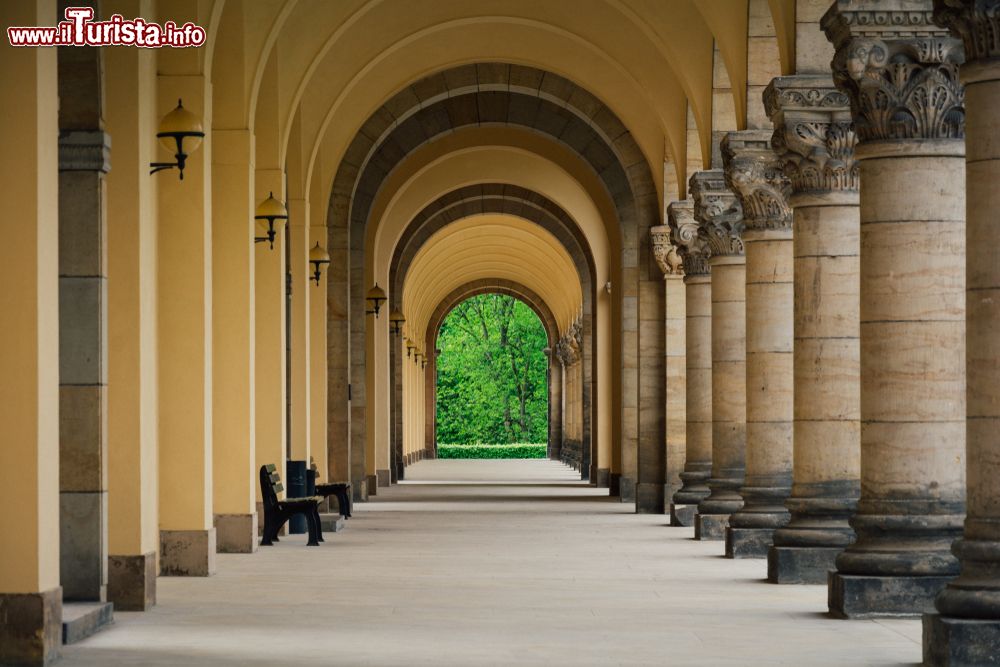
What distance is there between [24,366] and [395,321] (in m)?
33.8

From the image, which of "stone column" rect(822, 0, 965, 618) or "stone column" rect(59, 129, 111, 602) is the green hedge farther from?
"stone column" rect(822, 0, 965, 618)

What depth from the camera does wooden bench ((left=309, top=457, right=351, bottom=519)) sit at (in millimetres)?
25094

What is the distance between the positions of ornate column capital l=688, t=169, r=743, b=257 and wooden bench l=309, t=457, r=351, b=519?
672 centimetres

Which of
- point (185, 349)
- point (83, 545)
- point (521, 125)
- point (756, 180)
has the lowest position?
point (83, 545)

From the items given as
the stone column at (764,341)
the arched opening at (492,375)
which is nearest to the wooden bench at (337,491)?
the stone column at (764,341)

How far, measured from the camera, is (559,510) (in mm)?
31312

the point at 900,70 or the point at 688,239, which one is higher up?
the point at 900,70

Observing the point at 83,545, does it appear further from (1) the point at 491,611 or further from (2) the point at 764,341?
(2) the point at 764,341

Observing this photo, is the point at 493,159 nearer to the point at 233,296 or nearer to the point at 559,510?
the point at 559,510

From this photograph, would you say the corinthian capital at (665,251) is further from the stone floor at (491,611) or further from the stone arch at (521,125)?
the stone floor at (491,611)

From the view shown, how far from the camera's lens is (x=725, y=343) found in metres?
22.6

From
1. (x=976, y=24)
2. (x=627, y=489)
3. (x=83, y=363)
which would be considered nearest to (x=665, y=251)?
(x=627, y=489)

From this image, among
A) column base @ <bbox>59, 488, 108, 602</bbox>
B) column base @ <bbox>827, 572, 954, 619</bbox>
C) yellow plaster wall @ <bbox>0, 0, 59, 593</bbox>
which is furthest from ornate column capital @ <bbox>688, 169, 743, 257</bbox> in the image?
yellow plaster wall @ <bbox>0, 0, 59, 593</bbox>

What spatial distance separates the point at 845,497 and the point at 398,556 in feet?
20.0
